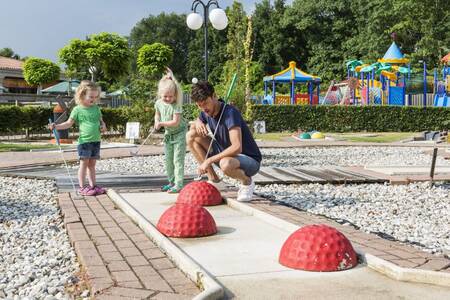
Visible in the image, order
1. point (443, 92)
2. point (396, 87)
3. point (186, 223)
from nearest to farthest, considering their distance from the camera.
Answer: point (186, 223) → point (396, 87) → point (443, 92)

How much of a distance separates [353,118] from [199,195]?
22.2 meters

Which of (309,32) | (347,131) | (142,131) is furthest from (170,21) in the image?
(142,131)

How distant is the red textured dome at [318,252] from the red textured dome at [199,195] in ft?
7.20

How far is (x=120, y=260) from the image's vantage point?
3709 millimetres

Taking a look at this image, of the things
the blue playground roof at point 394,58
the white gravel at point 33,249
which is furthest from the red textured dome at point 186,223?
the blue playground roof at point 394,58

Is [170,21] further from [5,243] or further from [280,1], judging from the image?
[5,243]

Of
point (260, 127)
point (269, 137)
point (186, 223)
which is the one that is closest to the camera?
point (186, 223)

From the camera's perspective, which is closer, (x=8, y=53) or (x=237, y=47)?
(x=237, y=47)

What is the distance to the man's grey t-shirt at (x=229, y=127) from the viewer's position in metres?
5.63

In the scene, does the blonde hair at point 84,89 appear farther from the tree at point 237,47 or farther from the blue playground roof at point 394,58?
the blue playground roof at point 394,58

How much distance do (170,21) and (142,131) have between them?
61830 mm

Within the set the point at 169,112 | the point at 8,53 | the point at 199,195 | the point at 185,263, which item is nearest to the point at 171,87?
the point at 169,112

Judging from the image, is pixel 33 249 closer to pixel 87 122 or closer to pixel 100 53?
pixel 87 122

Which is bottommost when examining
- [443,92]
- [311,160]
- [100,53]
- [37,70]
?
[311,160]
